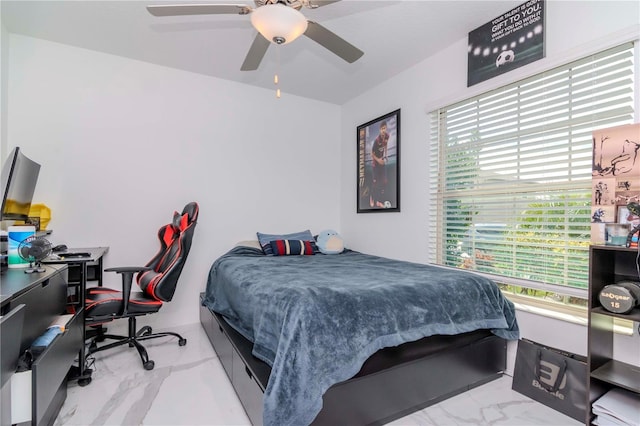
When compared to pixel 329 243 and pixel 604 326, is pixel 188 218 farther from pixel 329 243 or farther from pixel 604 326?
pixel 604 326

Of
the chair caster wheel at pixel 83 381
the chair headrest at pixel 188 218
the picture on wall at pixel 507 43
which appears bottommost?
the chair caster wheel at pixel 83 381

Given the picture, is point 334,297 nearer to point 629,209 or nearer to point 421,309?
point 421,309

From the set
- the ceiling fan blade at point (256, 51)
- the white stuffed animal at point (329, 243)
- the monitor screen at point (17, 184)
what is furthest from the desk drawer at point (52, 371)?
the white stuffed animal at point (329, 243)

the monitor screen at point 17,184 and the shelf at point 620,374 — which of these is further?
the monitor screen at point 17,184

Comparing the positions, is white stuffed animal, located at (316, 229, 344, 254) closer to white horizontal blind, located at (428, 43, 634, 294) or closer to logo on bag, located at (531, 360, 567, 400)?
white horizontal blind, located at (428, 43, 634, 294)

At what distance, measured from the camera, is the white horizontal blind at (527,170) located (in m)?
1.96

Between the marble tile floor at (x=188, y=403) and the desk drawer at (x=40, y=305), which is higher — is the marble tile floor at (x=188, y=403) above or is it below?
below

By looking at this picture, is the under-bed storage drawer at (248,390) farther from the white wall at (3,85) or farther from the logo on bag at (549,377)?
the white wall at (3,85)

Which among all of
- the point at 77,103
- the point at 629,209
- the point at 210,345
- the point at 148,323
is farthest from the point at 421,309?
the point at 77,103

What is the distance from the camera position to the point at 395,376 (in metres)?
1.72

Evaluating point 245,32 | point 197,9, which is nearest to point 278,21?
point 197,9

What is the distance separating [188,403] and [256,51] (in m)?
2.23

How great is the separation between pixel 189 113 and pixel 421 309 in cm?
298

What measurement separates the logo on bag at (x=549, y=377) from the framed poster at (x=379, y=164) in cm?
182
